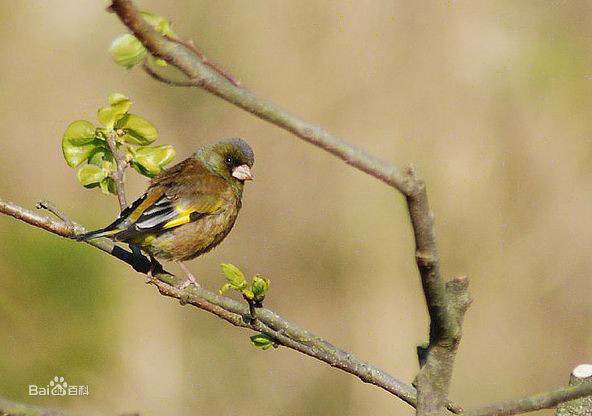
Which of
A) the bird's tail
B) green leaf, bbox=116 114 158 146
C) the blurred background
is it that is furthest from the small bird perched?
the blurred background

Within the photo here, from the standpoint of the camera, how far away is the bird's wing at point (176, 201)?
391 centimetres

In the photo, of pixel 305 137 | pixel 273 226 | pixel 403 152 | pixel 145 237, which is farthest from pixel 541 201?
pixel 305 137

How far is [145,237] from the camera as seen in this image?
3969mm

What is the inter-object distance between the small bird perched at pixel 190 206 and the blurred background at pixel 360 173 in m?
2.04

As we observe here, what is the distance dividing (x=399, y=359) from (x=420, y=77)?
2181 millimetres

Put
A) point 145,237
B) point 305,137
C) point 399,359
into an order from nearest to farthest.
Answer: point 305,137
point 145,237
point 399,359

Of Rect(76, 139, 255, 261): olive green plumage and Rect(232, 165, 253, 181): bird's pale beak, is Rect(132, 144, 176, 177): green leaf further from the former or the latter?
Rect(232, 165, 253, 181): bird's pale beak

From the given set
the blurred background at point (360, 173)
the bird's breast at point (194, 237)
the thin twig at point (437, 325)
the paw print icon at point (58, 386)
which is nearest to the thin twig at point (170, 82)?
the thin twig at point (437, 325)

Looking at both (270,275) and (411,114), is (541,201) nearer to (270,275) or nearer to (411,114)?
(411,114)

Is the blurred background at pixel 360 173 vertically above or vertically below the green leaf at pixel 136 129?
above

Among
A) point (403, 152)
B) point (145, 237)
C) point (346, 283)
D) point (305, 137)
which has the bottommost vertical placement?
point (305, 137)

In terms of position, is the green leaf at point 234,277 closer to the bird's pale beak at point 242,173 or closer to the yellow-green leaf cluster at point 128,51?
the yellow-green leaf cluster at point 128,51

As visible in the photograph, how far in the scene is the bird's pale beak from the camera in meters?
4.68

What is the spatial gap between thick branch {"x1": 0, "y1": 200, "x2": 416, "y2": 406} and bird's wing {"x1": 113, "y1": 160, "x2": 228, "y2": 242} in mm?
1103
